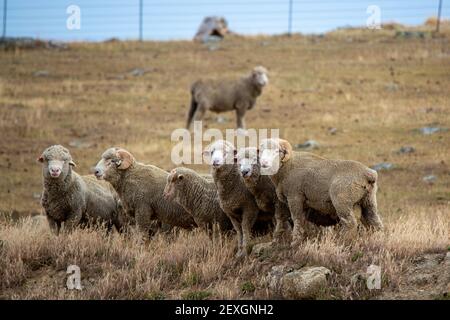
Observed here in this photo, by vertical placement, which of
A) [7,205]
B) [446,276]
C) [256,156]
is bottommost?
[7,205]

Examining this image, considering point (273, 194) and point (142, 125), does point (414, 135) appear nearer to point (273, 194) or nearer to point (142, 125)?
point (142, 125)

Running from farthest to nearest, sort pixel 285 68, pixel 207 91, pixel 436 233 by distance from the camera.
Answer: pixel 285 68, pixel 207 91, pixel 436 233

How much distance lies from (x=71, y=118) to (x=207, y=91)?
17.4 feet

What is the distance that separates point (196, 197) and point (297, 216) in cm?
193

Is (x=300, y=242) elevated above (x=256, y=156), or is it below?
below

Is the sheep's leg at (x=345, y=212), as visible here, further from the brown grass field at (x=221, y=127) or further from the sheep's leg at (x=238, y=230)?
the sheep's leg at (x=238, y=230)

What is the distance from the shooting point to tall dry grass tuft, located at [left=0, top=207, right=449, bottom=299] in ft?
40.9

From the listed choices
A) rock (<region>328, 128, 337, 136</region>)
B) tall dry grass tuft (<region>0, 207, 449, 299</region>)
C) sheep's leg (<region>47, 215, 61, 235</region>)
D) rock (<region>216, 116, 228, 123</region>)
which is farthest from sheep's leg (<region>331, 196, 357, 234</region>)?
rock (<region>216, 116, 228, 123</region>)

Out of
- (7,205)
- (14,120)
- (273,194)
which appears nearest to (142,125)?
(14,120)

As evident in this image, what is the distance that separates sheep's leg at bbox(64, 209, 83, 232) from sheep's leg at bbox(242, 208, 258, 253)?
327cm

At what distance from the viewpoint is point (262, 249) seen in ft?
43.2

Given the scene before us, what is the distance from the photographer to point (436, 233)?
13852mm

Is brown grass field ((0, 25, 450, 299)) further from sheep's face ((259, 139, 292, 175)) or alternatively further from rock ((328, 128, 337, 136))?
sheep's face ((259, 139, 292, 175))

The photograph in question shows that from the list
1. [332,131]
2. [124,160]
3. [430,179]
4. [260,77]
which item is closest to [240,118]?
[260,77]
